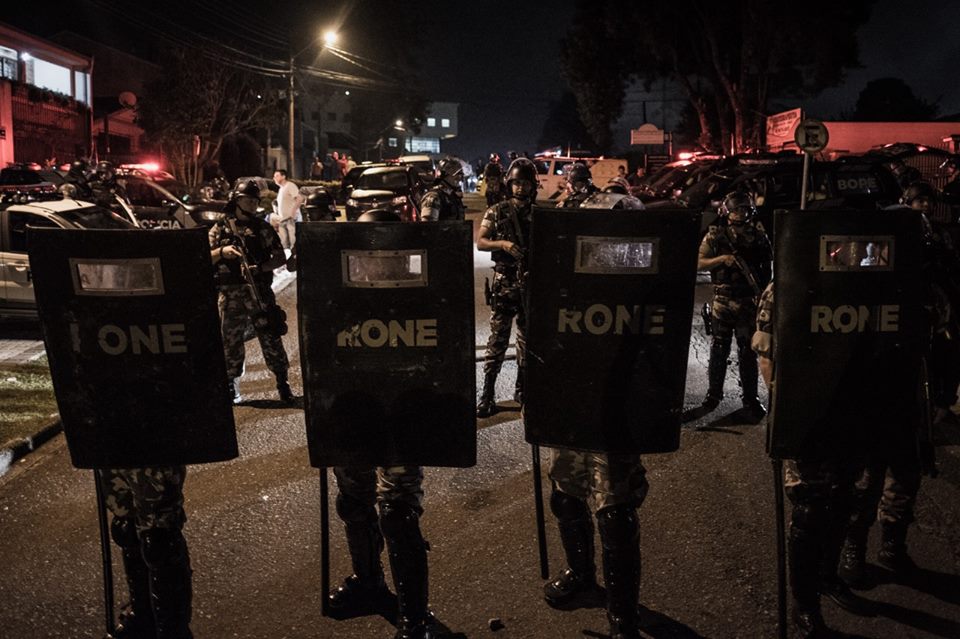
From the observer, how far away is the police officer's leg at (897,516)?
430 cm

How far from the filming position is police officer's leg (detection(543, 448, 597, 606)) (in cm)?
385

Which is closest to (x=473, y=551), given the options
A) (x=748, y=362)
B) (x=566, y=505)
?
(x=566, y=505)

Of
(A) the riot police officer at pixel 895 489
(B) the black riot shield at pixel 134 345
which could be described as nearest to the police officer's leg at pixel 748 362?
(A) the riot police officer at pixel 895 489

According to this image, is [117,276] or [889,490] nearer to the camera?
[117,276]

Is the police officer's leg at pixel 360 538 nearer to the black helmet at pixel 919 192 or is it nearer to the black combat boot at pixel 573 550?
the black combat boot at pixel 573 550

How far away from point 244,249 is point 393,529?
13.9ft

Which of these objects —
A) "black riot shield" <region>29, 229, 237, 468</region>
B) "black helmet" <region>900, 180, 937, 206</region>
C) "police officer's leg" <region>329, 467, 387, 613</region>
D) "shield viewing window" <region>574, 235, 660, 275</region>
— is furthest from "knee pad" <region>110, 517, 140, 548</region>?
"black helmet" <region>900, 180, 937, 206</region>

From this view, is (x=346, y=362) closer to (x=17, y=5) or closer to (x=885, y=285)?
(x=885, y=285)

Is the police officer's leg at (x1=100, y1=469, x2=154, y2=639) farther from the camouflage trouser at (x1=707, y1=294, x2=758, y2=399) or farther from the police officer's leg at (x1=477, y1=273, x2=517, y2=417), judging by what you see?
the camouflage trouser at (x1=707, y1=294, x2=758, y2=399)

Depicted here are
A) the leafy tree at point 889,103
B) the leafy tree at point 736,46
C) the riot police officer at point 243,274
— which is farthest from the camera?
the leafy tree at point 889,103

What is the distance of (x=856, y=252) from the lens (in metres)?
3.36

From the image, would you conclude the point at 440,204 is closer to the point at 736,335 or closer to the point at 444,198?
the point at 444,198

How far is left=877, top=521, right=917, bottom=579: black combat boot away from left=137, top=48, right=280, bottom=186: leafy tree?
3408 cm

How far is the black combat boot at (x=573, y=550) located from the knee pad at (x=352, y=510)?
2.83 feet
